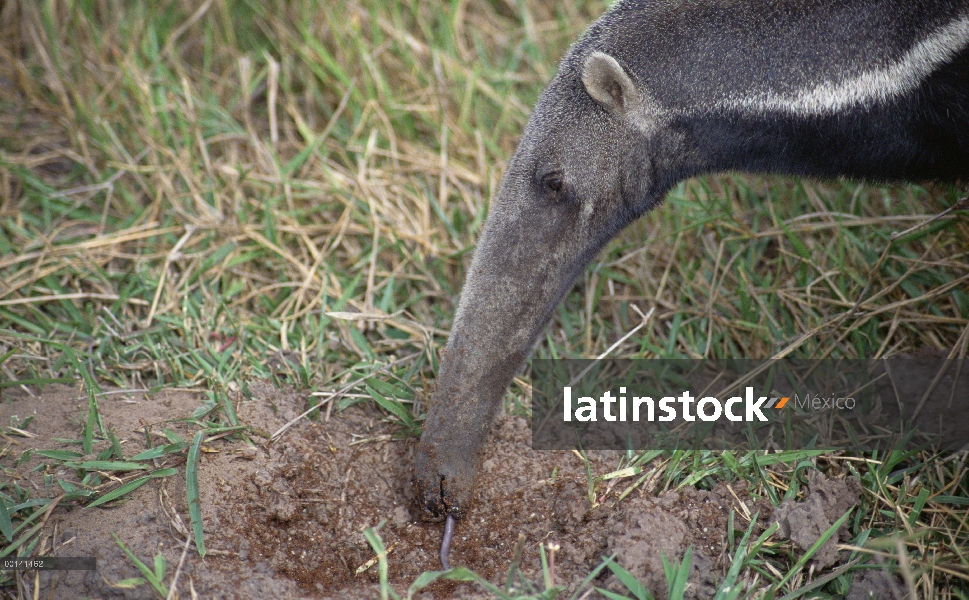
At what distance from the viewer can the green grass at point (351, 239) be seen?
2807 mm

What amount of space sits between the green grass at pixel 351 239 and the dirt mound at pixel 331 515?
92 mm

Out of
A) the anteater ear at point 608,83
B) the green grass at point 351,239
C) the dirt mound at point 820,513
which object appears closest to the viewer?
the anteater ear at point 608,83

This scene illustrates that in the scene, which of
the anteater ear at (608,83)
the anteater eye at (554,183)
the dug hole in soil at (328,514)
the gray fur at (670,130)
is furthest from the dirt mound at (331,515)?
the anteater ear at (608,83)

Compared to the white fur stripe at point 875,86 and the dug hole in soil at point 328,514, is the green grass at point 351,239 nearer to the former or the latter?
the dug hole in soil at point 328,514

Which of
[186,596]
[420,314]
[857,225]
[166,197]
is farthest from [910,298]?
[166,197]

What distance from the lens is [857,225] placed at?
335 centimetres

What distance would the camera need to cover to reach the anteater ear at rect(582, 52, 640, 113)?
7.15 ft

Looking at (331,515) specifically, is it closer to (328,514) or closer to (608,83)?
(328,514)

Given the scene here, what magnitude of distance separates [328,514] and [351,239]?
152 centimetres

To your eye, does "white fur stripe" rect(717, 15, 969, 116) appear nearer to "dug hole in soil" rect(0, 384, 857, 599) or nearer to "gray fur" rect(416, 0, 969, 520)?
"gray fur" rect(416, 0, 969, 520)

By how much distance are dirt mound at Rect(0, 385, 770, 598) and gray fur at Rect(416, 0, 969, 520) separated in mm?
168

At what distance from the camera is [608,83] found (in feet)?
7.43

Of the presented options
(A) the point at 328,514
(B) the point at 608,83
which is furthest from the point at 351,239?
(B) the point at 608,83

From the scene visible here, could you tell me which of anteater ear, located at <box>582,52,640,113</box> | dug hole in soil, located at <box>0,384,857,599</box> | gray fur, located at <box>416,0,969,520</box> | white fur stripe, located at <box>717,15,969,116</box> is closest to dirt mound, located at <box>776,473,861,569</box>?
dug hole in soil, located at <box>0,384,857,599</box>
